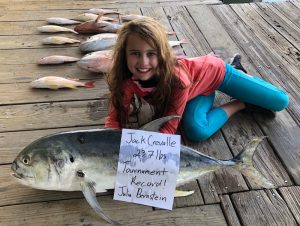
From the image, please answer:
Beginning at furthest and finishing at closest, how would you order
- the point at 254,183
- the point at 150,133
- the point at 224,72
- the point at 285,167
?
the point at 224,72 → the point at 285,167 → the point at 254,183 → the point at 150,133

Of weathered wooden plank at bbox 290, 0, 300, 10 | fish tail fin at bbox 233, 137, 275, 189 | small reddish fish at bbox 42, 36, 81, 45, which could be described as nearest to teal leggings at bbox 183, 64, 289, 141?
fish tail fin at bbox 233, 137, 275, 189

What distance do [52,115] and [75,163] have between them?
796mm

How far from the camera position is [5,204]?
Result: 5.71 ft

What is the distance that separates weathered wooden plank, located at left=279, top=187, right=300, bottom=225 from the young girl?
0.52 meters

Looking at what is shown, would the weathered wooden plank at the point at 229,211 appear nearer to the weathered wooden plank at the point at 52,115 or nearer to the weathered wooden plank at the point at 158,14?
the weathered wooden plank at the point at 52,115

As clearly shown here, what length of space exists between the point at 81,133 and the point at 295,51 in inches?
84.8

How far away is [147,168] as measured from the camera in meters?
1.69

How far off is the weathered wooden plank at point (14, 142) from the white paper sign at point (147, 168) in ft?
2.14

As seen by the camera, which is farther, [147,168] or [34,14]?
[34,14]

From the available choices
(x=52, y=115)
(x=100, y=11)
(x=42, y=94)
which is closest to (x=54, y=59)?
(x=42, y=94)

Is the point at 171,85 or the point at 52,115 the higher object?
the point at 171,85

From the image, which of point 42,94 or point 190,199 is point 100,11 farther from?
point 190,199

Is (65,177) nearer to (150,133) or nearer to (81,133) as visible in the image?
(81,133)

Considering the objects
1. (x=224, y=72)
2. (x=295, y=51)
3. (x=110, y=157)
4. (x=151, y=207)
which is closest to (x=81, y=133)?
(x=110, y=157)
